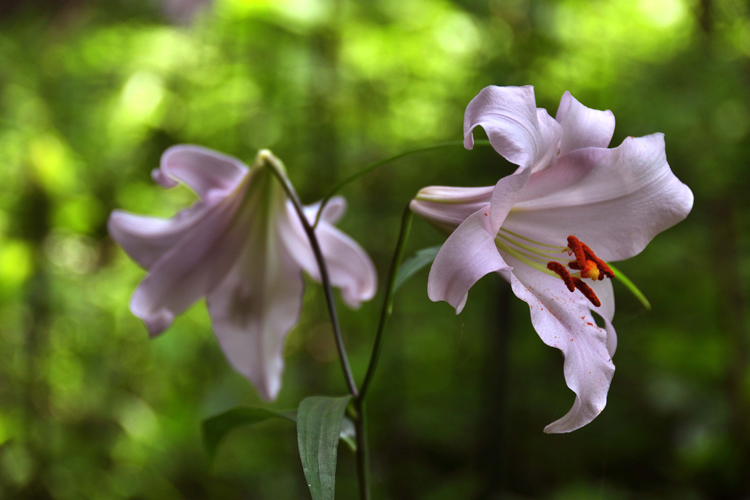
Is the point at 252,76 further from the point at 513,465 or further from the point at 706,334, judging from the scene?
the point at 706,334

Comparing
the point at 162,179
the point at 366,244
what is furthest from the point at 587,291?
the point at 366,244

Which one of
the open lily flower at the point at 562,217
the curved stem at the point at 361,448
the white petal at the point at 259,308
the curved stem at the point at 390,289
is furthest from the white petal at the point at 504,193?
the white petal at the point at 259,308

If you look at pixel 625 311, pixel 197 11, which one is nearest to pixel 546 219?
pixel 625 311

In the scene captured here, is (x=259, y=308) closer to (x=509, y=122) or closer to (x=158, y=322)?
(x=158, y=322)

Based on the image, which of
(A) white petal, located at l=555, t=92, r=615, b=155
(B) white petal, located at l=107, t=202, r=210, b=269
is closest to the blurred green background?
(B) white petal, located at l=107, t=202, r=210, b=269

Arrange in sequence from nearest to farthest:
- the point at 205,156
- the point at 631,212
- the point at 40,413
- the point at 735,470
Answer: the point at 631,212, the point at 205,156, the point at 735,470, the point at 40,413
